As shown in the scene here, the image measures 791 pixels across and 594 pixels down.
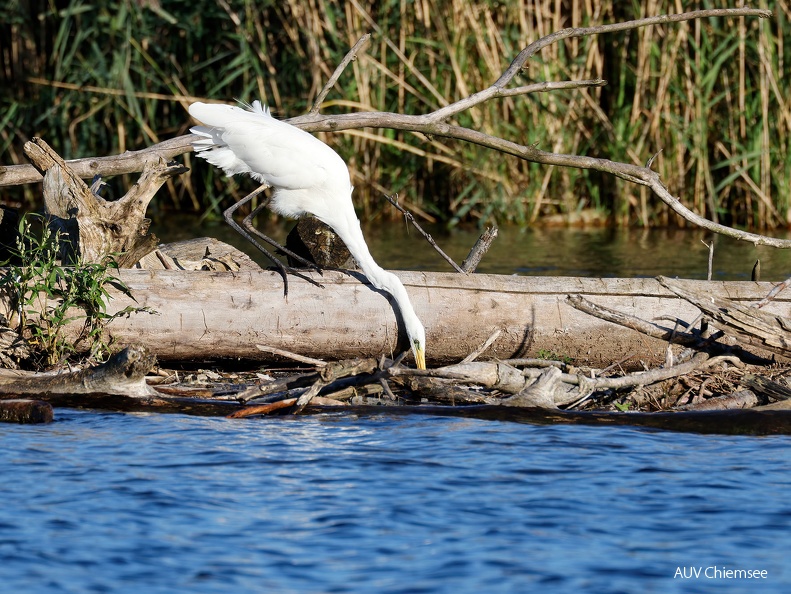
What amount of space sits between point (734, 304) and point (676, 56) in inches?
252

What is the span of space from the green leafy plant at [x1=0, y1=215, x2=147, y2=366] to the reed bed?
6024mm

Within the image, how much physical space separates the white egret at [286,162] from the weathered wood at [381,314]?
0.49m

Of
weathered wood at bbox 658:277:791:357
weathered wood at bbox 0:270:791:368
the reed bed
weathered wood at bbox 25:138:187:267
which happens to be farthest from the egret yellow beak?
the reed bed

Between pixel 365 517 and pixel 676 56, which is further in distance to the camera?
pixel 676 56

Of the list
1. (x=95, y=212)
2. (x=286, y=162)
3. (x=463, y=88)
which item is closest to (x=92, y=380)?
(x=95, y=212)

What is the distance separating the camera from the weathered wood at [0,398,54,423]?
478cm

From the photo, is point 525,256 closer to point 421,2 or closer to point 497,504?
point 421,2

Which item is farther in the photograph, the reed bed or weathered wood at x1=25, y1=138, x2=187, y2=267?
the reed bed

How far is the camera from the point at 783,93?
1087 cm

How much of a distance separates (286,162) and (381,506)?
2822 mm

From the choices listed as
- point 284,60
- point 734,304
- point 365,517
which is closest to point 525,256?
point 284,60

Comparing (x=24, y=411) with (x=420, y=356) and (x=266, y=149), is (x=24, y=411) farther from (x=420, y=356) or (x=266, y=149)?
(x=266, y=149)

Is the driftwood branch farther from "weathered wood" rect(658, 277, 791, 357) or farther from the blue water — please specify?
the blue water

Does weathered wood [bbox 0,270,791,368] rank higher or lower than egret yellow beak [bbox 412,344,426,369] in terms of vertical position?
higher
